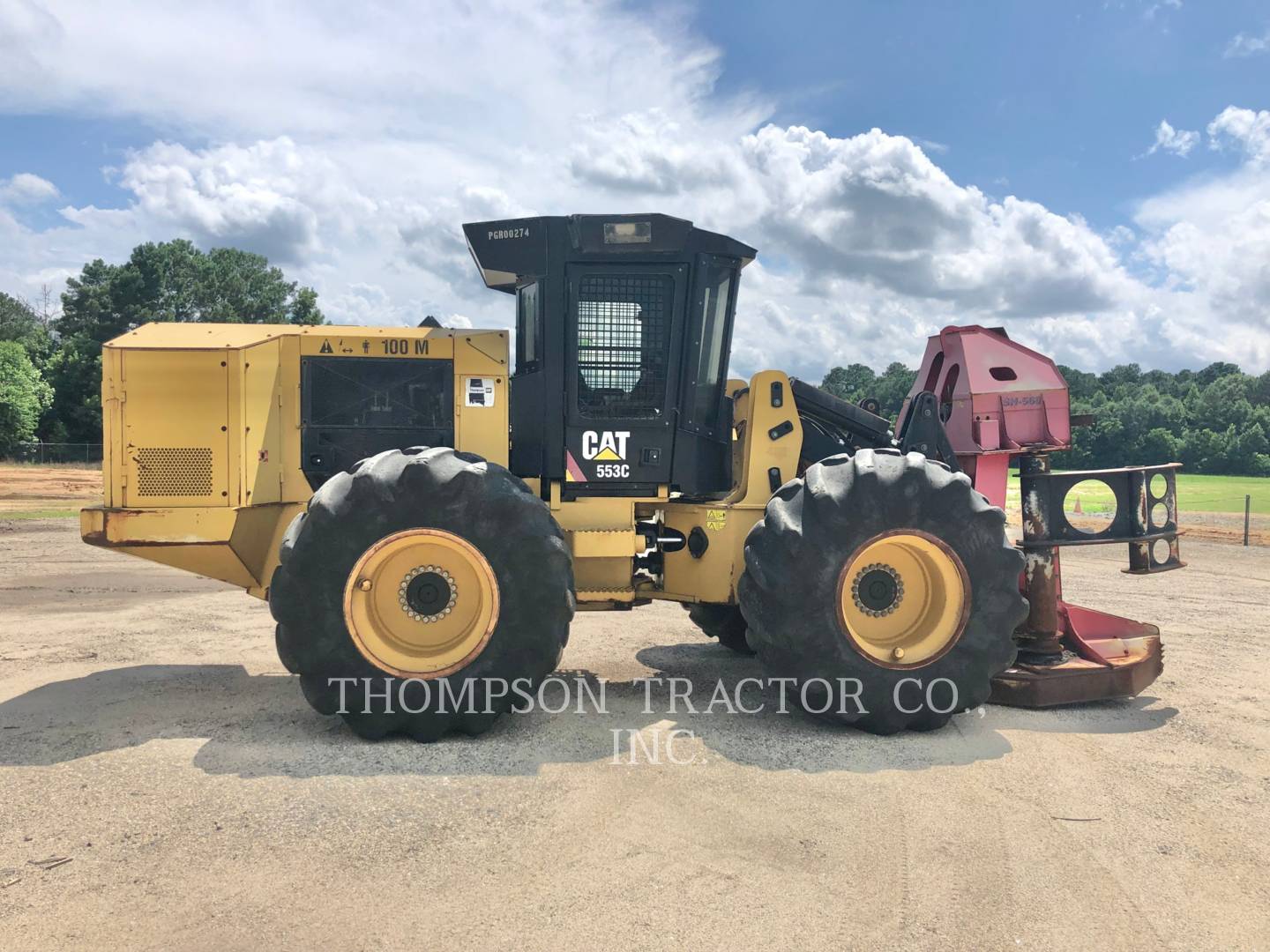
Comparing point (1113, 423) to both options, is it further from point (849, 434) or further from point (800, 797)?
point (800, 797)

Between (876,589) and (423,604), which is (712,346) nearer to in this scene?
(876,589)

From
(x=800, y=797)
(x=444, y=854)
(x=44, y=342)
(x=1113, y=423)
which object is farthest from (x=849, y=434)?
(x=44, y=342)

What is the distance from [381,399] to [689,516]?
91.0 inches

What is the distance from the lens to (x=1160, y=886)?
3.69m

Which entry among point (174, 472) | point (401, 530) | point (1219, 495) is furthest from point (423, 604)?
point (1219, 495)

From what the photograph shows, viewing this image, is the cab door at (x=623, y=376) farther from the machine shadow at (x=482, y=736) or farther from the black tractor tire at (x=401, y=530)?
the machine shadow at (x=482, y=736)

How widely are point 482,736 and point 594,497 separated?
1816mm

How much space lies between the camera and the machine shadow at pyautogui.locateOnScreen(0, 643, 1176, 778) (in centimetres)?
497

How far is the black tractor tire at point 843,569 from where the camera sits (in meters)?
5.44

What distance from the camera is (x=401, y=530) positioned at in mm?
5273

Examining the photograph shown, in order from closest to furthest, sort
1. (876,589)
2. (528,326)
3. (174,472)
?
1. (876,589)
2. (174,472)
3. (528,326)

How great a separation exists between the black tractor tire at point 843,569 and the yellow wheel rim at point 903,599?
0.16 ft

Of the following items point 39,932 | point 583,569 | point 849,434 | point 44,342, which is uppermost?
point 44,342

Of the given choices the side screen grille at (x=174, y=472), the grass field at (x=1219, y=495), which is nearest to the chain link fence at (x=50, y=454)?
the grass field at (x=1219, y=495)
